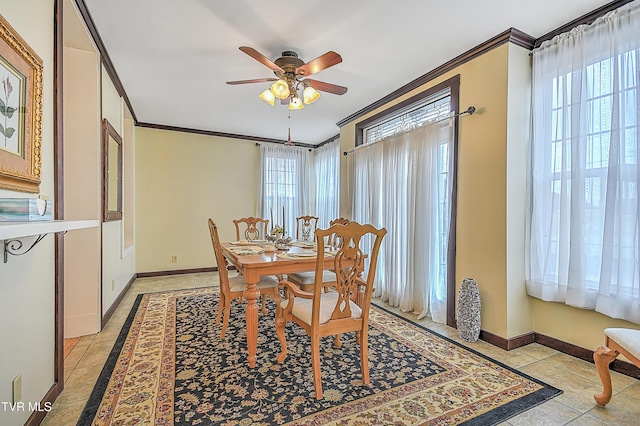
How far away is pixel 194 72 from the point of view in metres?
3.15

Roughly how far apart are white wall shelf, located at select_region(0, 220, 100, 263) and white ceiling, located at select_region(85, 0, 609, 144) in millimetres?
1732

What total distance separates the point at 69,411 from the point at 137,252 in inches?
146

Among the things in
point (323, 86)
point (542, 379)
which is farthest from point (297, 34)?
point (542, 379)

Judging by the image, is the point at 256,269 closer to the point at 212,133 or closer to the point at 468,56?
the point at 468,56

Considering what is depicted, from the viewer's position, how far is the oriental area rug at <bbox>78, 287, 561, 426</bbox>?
162 cm

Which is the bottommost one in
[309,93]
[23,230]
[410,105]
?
[23,230]

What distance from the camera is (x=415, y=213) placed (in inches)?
131

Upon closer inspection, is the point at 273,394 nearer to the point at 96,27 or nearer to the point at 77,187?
the point at 77,187

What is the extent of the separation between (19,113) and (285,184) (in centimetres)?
469

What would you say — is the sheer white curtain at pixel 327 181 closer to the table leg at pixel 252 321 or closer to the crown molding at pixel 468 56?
the crown molding at pixel 468 56

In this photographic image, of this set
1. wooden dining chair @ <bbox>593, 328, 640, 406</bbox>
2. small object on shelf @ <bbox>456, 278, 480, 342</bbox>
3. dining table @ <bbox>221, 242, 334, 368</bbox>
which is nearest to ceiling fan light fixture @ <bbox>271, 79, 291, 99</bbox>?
dining table @ <bbox>221, 242, 334, 368</bbox>

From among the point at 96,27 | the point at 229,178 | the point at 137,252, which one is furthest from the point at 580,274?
the point at 137,252

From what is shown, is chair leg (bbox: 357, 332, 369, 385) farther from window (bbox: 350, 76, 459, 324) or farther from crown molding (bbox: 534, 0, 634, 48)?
crown molding (bbox: 534, 0, 634, 48)

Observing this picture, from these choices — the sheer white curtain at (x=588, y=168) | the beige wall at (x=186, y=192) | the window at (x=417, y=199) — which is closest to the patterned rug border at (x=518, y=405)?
the sheer white curtain at (x=588, y=168)
